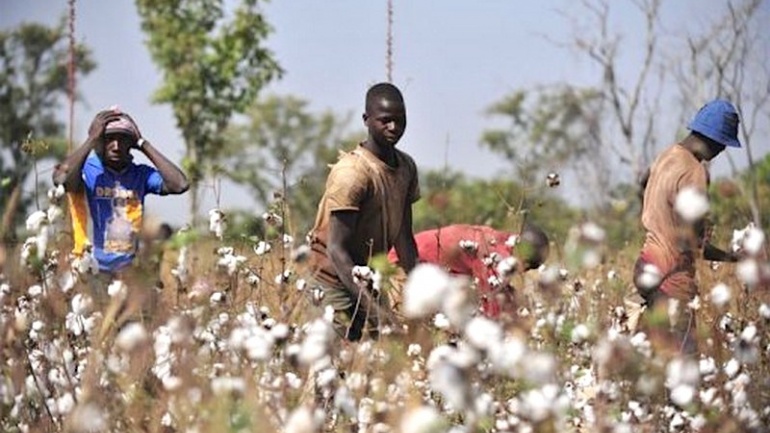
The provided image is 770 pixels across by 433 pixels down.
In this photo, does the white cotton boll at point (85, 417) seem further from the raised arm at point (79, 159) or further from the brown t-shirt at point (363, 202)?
the raised arm at point (79, 159)

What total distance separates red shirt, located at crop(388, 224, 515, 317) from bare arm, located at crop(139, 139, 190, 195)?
0.80 metres

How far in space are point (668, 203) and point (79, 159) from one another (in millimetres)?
2003

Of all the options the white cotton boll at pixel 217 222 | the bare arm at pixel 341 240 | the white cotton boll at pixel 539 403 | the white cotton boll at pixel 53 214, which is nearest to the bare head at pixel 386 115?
the bare arm at pixel 341 240

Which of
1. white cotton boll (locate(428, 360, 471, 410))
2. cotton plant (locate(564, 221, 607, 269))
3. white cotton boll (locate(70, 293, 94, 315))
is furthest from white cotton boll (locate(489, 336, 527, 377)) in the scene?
white cotton boll (locate(70, 293, 94, 315))

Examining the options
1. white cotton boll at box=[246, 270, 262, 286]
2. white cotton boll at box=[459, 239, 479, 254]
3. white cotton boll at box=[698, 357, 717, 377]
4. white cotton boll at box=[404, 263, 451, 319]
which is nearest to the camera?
white cotton boll at box=[404, 263, 451, 319]

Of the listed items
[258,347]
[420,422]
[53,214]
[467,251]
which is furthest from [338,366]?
[467,251]

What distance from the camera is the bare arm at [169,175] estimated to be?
578cm

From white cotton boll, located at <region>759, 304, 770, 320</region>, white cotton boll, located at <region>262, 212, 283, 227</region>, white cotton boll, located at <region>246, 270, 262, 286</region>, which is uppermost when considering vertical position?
white cotton boll, located at <region>262, 212, 283, 227</region>

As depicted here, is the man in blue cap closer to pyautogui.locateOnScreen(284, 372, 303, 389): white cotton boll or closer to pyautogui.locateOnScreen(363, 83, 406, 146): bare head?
pyautogui.locateOnScreen(363, 83, 406, 146): bare head

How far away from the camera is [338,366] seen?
3.65 metres

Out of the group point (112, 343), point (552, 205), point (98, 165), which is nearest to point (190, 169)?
point (98, 165)

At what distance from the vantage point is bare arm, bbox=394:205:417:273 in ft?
17.3

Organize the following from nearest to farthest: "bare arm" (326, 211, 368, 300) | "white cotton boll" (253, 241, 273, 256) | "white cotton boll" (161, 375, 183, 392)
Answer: "white cotton boll" (161, 375, 183, 392) < "bare arm" (326, 211, 368, 300) < "white cotton boll" (253, 241, 273, 256)

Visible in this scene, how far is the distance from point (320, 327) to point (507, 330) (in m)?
0.36
